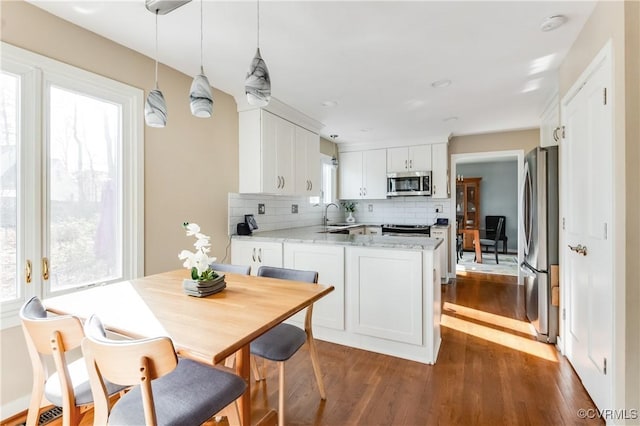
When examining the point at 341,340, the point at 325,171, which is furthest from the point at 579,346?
the point at 325,171

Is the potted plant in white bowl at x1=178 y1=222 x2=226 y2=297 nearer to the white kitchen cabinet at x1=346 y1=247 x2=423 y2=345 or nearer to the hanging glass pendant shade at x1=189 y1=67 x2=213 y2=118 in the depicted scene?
the hanging glass pendant shade at x1=189 y1=67 x2=213 y2=118

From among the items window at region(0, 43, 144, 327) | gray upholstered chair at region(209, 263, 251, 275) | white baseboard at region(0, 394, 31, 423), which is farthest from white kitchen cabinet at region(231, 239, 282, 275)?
white baseboard at region(0, 394, 31, 423)

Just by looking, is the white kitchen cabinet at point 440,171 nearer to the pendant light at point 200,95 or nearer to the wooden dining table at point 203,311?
the wooden dining table at point 203,311

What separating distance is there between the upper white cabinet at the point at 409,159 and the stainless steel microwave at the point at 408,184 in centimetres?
9

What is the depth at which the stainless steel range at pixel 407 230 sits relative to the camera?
4.93m

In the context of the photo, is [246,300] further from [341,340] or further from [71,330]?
[341,340]

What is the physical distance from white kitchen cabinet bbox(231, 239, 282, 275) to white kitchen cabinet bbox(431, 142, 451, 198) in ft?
10.3

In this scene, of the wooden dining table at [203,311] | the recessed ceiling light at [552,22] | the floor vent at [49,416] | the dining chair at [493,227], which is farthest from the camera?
the dining chair at [493,227]

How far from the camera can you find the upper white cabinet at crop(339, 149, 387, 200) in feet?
17.9

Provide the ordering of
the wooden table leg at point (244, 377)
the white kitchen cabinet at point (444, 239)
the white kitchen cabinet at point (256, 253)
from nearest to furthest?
the wooden table leg at point (244, 377)
the white kitchen cabinet at point (256, 253)
the white kitchen cabinet at point (444, 239)

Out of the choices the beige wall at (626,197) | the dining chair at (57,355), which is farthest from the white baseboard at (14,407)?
the beige wall at (626,197)

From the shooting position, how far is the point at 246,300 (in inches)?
57.3

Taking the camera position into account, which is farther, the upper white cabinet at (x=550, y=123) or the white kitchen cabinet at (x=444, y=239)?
the white kitchen cabinet at (x=444, y=239)

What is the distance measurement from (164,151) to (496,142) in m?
4.76
